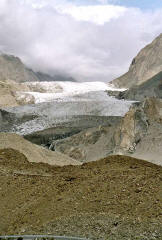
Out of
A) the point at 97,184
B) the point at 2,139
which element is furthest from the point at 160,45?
the point at 97,184

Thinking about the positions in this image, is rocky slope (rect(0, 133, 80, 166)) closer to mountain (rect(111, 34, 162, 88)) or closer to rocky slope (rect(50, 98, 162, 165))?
rocky slope (rect(50, 98, 162, 165))

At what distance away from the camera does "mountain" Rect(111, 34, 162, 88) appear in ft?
457

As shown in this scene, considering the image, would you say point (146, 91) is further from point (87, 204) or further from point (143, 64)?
point (87, 204)

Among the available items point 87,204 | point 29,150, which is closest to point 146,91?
point 29,150

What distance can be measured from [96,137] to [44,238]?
2398 cm

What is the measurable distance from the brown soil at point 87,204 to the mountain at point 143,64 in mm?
126761

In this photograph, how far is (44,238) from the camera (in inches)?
295

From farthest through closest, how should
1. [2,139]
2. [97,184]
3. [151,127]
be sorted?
1. [151,127]
2. [2,139]
3. [97,184]

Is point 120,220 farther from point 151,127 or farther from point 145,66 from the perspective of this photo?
point 145,66

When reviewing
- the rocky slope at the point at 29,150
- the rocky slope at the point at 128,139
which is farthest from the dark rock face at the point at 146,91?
the rocky slope at the point at 29,150

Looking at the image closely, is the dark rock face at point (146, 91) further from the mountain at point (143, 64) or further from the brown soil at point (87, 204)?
the brown soil at point (87, 204)

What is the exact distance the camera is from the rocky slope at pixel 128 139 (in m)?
25.4

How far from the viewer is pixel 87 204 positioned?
8.59 meters

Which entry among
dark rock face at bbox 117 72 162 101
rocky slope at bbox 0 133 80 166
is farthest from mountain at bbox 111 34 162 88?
rocky slope at bbox 0 133 80 166
